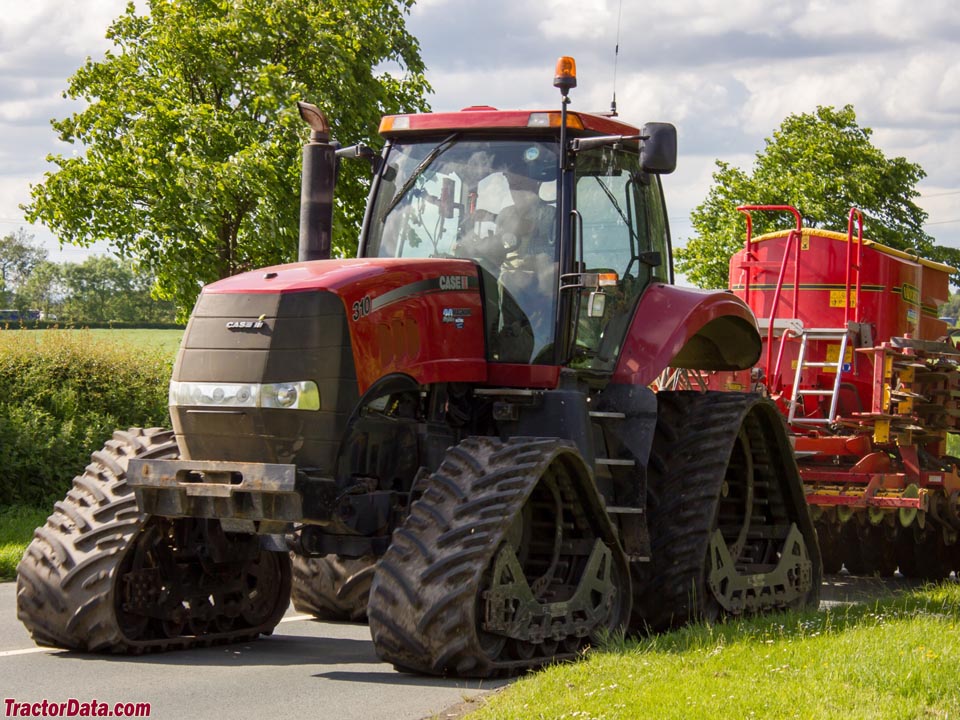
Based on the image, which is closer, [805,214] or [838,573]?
[838,573]

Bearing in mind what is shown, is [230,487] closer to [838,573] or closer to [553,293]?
[553,293]

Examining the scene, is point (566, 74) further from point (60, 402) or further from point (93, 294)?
point (93, 294)

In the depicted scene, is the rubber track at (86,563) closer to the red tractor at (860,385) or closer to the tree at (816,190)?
the red tractor at (860,385)

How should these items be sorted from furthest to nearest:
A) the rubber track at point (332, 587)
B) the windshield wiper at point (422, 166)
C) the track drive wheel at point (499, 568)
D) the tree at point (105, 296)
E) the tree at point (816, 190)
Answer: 1. the tree at point (105, 296)
2. the tree at point (816, 190)
3. the rubber track at point (332, 587)
4. the windshield wiper at point (422, 166)
5. the track drive wheel at point (499, 568)

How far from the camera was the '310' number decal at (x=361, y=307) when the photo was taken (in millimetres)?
7488

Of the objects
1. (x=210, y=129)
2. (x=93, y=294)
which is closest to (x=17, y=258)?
(x=93, y=294)

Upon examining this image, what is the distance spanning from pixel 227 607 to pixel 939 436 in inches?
310

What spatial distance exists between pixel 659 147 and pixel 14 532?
28.9ft

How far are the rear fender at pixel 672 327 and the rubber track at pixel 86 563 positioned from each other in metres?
2.91

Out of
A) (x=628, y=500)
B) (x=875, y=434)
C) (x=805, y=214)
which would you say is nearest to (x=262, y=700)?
(x=628, y=500)

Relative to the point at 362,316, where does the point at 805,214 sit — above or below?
above

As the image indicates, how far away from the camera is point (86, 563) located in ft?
25.2

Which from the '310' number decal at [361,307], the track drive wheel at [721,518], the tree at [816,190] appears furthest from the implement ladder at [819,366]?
the tree at [816,190]

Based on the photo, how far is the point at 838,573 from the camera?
46.5 feet
